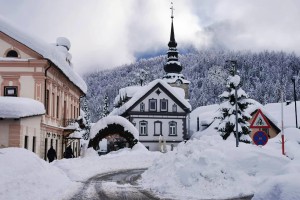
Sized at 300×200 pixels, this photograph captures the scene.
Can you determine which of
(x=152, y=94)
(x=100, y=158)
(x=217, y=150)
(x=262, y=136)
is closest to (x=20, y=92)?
(x=100, y=158)

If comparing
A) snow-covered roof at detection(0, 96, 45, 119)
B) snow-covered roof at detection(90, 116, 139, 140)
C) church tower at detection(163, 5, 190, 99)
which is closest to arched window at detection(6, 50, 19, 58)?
snow-covered roof at detection(0, 96, 45, 119)

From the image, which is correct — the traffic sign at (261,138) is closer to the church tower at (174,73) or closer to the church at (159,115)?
the church at (159,115)

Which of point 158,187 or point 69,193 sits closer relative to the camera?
point 69,193

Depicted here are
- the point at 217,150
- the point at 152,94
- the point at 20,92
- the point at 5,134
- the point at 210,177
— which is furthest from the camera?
the point at 152,94

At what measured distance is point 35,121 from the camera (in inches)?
1152

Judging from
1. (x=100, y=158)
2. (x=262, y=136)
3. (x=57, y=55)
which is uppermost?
(x=57, y=55)

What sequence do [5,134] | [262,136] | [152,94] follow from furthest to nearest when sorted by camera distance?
[152,94] → [5,134] → [262,136]

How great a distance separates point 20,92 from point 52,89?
144 inches

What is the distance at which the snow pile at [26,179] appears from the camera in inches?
473

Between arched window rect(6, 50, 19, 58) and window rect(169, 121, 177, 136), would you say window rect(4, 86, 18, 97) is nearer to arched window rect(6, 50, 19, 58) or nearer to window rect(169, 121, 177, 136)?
arched window rect(6, 50, 19, 58)

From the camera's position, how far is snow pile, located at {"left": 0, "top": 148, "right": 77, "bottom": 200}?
12.0 meters

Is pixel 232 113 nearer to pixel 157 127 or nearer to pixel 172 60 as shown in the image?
pixel 157 127

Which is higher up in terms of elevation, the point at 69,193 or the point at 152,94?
the point at 152,94

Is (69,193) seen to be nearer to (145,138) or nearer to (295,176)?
(295,176)
